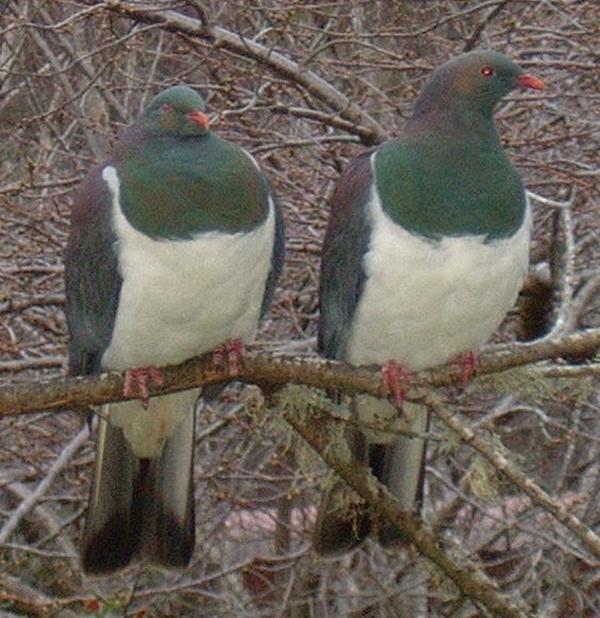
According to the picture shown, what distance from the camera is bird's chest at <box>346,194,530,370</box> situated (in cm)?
323

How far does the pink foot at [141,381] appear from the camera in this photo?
10.1 ft

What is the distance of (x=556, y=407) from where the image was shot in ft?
18.9

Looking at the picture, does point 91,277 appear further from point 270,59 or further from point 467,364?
point 270,59

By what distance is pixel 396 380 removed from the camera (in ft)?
10.3

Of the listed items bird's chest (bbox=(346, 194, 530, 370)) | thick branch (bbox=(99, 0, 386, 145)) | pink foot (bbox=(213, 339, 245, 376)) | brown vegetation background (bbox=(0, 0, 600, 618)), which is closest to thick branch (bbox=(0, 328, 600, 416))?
pink foot (bbox=(213, 339, 245, 376))

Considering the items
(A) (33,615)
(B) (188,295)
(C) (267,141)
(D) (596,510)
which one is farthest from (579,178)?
Answer: (A) (33,615)

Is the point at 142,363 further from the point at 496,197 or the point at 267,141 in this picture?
the point at 267,141

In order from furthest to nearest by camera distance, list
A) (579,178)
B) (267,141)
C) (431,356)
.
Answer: (267,141) → (579,178) → (431,356)

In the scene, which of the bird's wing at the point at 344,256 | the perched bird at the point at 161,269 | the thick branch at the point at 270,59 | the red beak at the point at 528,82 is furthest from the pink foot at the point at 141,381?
the thick branch at the point at 270,59

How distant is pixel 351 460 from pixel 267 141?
73.1 inches

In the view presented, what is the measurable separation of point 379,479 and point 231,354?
0.68 m

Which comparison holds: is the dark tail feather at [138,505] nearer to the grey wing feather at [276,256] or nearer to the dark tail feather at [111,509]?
the dark tail feather at [111,509]

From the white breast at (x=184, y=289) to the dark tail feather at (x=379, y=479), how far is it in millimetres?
457

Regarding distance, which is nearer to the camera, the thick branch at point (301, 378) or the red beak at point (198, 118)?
the thick branch at point (301, 378)
